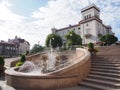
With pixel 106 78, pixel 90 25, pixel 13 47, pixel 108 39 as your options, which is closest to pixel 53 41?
pixel 90 25

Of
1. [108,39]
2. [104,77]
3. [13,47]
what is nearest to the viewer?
[104,77]

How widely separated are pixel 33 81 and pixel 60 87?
1442 millimetres

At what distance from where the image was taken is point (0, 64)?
14.0 metres

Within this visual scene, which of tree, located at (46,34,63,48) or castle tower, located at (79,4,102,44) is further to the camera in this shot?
tree, located at (46,34,63,48)

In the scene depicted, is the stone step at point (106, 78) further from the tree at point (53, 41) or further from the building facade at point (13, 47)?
the building facade at point (13, 47)

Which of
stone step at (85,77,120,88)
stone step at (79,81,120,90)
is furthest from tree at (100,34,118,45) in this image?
stone step at (79,81,120,90)

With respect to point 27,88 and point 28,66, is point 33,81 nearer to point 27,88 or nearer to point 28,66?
point 27,88

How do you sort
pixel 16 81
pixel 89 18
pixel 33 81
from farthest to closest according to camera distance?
1. pixel 89 18
2. pixel 16 81
3. pixel 33 81

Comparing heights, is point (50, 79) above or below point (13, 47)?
below

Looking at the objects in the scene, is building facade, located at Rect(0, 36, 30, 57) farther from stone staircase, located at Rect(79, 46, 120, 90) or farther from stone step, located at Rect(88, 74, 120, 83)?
stone step, located at Rect(88, 74, 120, 83)

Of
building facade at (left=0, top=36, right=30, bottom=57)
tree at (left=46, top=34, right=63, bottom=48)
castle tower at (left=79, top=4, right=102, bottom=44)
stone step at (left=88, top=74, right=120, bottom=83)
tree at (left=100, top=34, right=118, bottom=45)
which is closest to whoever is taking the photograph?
stone step at (left=88, top=74, right=120, bottom=83)

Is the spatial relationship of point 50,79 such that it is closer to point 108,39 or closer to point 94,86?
point 94,86

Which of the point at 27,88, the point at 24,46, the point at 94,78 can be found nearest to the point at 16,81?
the point at 27,88

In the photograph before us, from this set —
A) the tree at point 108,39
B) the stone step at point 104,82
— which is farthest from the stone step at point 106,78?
the tree at point 108,39
